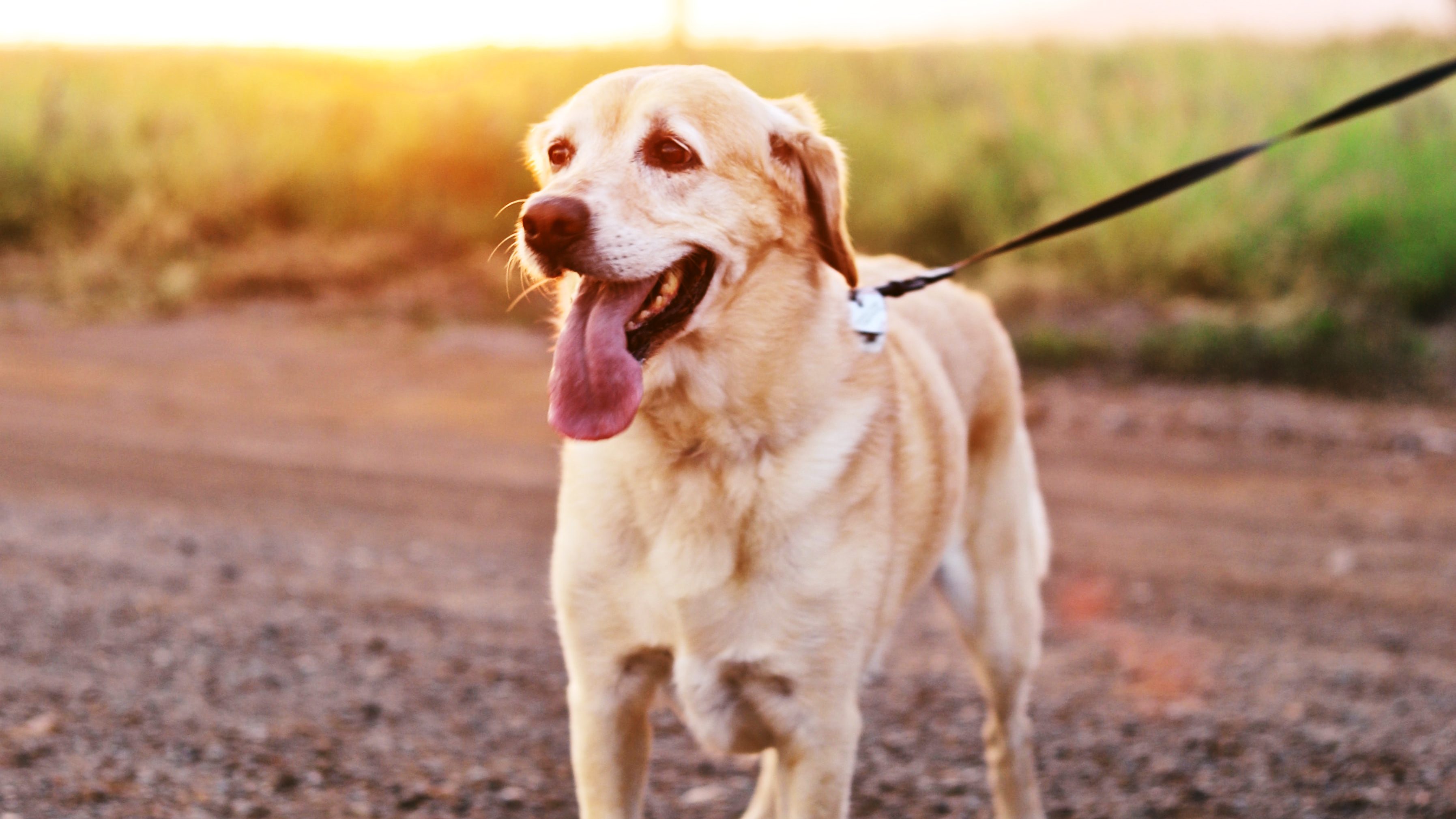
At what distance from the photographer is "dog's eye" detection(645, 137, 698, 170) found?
235 cm

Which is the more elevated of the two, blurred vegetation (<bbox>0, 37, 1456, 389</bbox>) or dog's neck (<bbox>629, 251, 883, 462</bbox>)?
blurred vegetation (<bbox>0, 37, 1456, 389</bbox>)

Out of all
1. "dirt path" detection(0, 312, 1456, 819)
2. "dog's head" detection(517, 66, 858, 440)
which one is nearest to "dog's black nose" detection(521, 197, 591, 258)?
"dog's head" detection(517, 66, 858, 440)

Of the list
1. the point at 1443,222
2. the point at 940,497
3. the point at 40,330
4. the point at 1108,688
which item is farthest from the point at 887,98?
the point at 940,497

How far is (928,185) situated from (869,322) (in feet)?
27.0

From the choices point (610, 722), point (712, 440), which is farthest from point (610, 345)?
point (610, 722)

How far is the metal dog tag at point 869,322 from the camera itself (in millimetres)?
2531

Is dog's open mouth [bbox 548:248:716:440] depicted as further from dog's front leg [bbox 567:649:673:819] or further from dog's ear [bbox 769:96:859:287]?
dog's front leg [bbox 567:649:673:819]

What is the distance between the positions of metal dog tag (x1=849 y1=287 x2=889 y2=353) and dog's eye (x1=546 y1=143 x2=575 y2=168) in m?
0.66

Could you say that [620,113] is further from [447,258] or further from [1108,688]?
[447,258]

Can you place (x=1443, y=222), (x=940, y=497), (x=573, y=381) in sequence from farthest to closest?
(x=1443, y=222) → (x=940, y=497) → (x=573, y=381)

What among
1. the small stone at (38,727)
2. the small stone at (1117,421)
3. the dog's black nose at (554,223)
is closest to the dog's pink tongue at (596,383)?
the dog's black nose at (554,223)

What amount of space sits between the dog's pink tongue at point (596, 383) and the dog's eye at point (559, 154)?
0.45 m

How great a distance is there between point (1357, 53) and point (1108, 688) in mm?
13186

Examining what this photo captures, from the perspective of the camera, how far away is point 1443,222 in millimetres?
8586
